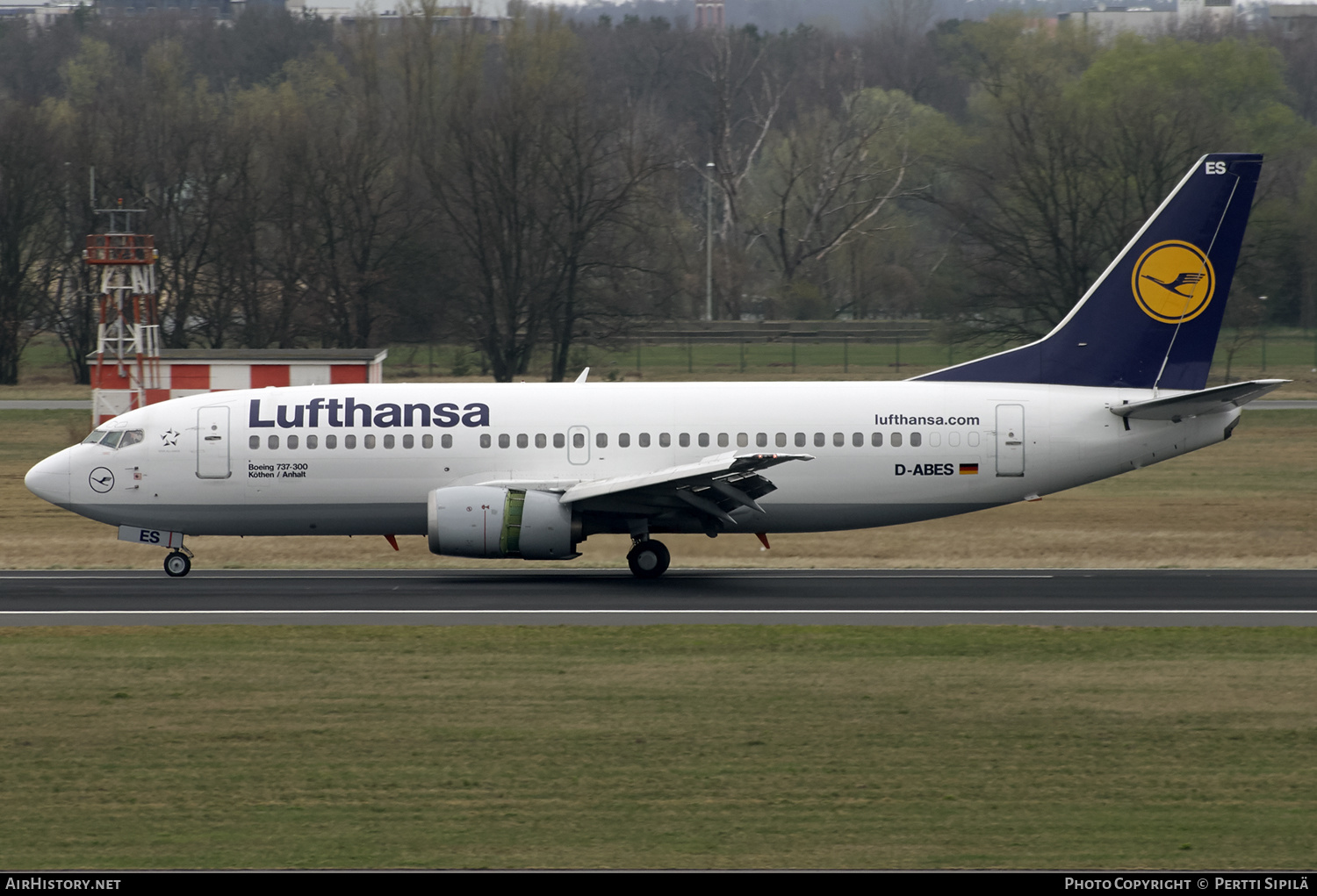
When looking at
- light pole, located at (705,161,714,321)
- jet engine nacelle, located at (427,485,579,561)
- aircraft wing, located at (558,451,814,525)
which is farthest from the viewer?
light pole, located at (705,161,714,321)

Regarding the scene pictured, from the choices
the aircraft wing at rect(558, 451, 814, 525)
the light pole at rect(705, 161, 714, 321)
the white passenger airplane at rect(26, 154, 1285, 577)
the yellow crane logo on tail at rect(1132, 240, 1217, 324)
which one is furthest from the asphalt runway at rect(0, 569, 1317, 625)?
the light pole at rect(705, 161, 714, 321)

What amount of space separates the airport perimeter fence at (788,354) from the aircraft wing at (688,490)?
32.8 metres

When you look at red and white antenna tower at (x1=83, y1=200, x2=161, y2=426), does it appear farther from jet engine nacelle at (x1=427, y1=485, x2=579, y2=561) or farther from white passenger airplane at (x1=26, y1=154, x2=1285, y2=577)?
jet engine nacelle at (x1=427, y1=485, x2=579, y2=561)

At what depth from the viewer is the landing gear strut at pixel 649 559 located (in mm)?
27406

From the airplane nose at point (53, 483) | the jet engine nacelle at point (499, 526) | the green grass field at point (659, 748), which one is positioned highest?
the airplane nose at point (53, 483)

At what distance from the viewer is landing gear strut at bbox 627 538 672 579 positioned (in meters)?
27.4

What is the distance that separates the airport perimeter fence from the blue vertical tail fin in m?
32.4

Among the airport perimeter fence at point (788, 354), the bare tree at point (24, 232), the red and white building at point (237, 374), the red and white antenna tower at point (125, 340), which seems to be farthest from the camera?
the bare tree at point (24, 232)

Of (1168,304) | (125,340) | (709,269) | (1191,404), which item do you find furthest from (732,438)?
(709,269)

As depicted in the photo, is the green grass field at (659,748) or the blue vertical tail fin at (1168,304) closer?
the green grass field at (659,748)

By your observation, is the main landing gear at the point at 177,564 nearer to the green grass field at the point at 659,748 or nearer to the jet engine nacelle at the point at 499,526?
the jet engine nacelle at the point at 499,526

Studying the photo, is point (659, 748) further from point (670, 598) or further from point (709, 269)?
point (709, 269)

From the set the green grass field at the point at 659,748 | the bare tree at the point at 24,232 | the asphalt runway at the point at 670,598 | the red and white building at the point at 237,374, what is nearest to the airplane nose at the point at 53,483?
the asphalt runway at the point at 670,598

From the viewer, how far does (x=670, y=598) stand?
82.8 feet
